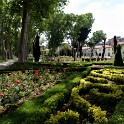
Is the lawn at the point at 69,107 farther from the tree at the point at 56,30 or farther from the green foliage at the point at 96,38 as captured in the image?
the green foliage at the point at 96,38

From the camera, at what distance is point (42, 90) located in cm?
1220

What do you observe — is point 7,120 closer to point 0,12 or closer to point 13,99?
point 13,99

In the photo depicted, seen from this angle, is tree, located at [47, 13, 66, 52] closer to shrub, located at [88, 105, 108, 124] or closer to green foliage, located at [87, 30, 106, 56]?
green foliage, located at [87, 30, 106, 56]

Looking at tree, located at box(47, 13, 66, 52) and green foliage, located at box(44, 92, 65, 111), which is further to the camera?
tree, located at box(47, 13, 66, 52)

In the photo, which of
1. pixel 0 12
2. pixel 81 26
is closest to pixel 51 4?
pixel 0 12

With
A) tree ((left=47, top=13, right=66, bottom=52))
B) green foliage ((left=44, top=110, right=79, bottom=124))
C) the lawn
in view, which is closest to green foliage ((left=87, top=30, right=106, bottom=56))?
tree ((left=47, top=13, right=66, bottom=52))

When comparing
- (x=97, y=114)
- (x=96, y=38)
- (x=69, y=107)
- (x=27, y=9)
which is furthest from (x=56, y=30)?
(x=97, y=114)

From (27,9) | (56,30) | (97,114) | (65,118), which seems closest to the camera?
(65,118)

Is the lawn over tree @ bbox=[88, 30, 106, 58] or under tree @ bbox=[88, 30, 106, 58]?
under

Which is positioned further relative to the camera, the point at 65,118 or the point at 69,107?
the point at 69,107

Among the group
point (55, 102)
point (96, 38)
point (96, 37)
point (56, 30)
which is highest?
point (56, 30)

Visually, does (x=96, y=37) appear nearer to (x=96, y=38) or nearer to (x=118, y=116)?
(x=96, y=38)

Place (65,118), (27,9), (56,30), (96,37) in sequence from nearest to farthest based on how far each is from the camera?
1. (65,118)
2. (27,9)
3. (56,30)
4. (96,37)

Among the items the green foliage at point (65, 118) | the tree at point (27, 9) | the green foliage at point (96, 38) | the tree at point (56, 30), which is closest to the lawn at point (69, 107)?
the green foliage at point (65, 118)
